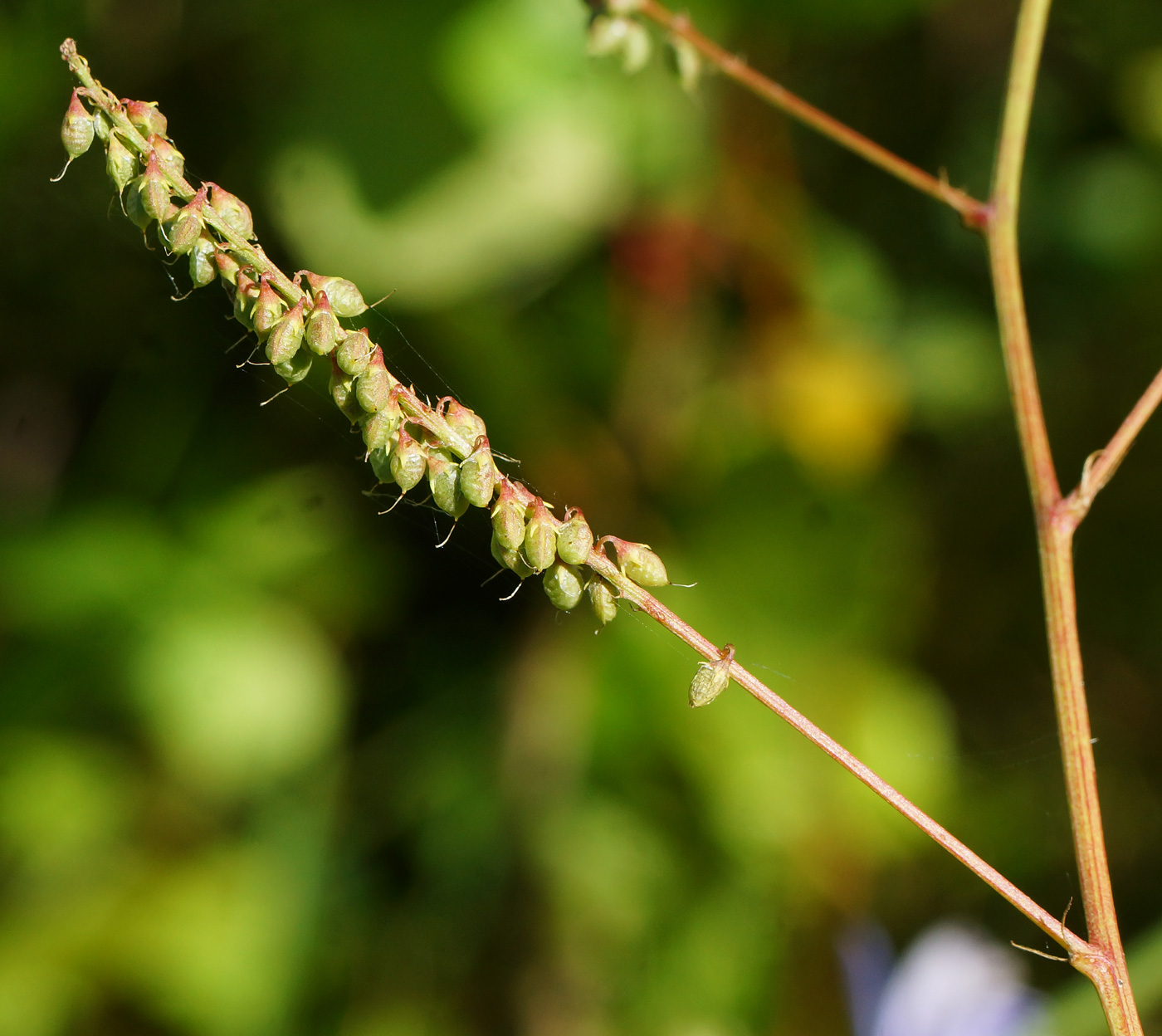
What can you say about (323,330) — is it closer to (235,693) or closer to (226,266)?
(226,266)

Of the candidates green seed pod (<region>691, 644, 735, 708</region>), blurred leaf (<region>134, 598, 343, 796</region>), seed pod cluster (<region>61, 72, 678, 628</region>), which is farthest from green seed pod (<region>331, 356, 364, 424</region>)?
blurred leaf (<region>134, 598, 343, 796</region>)

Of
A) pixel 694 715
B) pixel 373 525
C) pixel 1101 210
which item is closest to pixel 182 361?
pixel 373 525

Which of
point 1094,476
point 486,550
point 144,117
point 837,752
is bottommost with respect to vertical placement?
point 837,752

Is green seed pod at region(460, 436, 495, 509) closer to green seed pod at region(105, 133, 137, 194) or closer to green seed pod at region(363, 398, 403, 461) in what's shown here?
green seed pod at region(363, 398, 403, 461)

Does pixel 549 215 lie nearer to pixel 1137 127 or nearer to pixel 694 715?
pixel 694 715

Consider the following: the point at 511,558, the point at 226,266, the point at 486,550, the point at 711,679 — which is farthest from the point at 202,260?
the point at 486,550

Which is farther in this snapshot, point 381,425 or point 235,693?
point 235,693

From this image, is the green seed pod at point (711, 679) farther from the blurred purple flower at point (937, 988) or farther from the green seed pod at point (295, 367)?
the blurred purple flower at point (937, 988)
